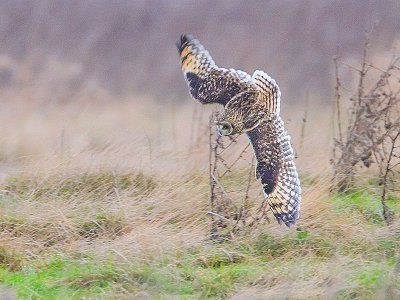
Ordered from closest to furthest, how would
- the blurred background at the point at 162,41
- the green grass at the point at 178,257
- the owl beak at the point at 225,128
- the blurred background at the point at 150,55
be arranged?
the green grass at the point at 178,257 → the owl beak at the point at 225,128 → the blurred background at the point at 150,55 → the blurred background at the point at 162,41

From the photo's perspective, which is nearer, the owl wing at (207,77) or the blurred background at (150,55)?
the owl wing at (207,77)

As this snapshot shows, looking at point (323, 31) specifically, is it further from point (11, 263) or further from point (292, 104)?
point (11, 263)

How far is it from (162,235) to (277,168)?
0.93 m

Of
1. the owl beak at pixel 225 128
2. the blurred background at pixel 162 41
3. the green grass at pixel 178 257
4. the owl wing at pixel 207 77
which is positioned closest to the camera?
the green grass at pixel 178 257

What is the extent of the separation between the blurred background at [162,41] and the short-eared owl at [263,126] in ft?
23.3

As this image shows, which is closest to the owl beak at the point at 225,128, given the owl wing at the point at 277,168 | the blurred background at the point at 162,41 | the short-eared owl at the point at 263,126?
the short-eared owl at the point at 263,126

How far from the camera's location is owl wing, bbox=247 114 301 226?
7.56 m

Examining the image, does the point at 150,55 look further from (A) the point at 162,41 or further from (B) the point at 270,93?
(B) the point at 270,93

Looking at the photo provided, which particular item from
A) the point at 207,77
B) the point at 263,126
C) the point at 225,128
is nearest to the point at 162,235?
the point at 225,128

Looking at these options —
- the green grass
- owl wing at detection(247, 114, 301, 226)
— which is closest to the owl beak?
owl wing at detection(247, 114, 301, 226)

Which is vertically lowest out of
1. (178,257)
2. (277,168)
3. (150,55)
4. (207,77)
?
(178,257)

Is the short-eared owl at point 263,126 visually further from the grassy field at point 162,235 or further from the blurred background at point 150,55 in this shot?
the blurred background at point 150,55

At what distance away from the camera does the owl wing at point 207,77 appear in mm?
7672

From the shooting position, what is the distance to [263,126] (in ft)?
24.8
